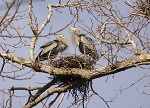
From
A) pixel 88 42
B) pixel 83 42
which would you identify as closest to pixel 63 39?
pixel 83 42

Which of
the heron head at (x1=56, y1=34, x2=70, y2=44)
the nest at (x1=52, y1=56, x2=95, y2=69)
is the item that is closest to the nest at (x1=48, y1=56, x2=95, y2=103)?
the nest at (x1=52, y1=56, x2=95, y2=69)

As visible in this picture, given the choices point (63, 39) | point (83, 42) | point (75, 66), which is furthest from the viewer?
point (63, 39)

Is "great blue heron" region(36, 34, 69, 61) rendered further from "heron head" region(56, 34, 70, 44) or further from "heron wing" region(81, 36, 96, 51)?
"heron wing" region(81, 36, 96, 51)

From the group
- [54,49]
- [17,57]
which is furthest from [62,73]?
[54,49]

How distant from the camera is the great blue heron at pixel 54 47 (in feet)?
31.4

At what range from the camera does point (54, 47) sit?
997cm

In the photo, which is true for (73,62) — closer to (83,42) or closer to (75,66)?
(75,66)

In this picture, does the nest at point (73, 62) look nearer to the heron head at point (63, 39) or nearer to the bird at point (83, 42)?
the bird at point (83, 42)

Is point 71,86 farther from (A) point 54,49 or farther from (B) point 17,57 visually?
(A) point 54,49

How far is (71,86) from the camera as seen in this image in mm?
7727

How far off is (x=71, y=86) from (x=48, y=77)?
57 cm

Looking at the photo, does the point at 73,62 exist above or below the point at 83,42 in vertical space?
below

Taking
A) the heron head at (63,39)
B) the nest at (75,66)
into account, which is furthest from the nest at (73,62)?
the heron head at (63,39)

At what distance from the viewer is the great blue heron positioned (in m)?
9.57
